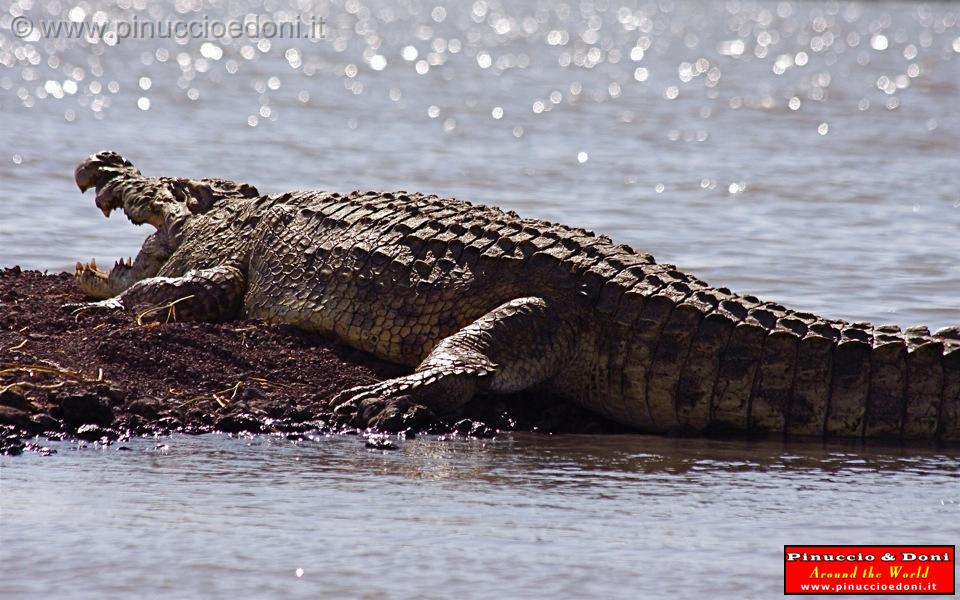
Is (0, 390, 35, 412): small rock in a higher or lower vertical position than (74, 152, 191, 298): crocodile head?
lower

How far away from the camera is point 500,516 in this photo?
186 inches

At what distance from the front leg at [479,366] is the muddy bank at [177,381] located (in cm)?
12

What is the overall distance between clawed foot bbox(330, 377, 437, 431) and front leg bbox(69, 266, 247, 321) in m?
1.47

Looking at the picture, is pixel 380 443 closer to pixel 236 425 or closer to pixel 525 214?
pixel 236 425

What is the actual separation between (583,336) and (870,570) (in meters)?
2.10

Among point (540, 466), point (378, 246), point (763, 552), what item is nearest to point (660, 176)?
point (378, 246)

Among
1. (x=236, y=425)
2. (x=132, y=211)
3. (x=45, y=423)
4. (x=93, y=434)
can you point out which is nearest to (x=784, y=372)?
(x=236, y=425)

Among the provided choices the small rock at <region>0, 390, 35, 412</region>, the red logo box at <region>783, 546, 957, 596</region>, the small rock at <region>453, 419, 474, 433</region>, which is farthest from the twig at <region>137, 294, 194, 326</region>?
the red logo box at <region>783, 546, 957, 596</region>

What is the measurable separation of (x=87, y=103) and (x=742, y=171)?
9905 mm

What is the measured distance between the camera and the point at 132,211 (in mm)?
8492

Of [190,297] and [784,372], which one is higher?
[190,297]

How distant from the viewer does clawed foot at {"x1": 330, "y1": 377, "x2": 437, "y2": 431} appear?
232 inches

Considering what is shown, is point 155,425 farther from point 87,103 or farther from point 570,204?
point 87,103

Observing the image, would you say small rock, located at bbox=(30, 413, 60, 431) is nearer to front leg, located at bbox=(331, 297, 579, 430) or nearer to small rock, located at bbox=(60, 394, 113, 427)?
small rock, located at bbox=(60, 394, 113, 427)
